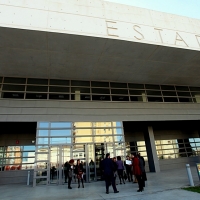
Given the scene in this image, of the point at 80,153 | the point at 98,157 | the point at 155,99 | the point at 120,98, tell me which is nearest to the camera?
the point at 80,153

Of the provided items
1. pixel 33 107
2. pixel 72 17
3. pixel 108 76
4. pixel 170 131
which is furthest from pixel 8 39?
pixel 170 131

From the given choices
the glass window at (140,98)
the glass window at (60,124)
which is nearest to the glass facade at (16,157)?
the glass window at (60,124)

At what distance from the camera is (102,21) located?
10625 mm

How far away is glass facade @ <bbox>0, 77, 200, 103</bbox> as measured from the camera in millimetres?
12906

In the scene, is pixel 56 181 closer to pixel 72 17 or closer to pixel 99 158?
pixel 99 158

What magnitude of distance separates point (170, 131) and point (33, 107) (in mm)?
14270

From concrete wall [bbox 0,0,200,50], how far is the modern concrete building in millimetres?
57

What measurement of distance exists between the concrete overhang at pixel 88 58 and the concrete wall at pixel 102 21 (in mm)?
381

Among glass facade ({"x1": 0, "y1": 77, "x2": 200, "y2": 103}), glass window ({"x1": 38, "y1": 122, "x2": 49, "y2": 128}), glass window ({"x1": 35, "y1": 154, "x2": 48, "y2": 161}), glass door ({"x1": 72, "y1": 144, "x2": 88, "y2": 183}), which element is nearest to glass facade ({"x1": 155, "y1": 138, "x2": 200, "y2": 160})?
glass facade ({"x1": 0, "y1": 77, "x2": 200, "y2": 103})

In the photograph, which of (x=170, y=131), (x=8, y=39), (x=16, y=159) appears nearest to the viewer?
(x=8, y=39)

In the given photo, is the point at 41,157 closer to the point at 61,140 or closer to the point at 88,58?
the point at 61,140

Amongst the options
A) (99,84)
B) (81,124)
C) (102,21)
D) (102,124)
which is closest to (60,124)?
(81,124)

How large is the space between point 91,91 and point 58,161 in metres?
5.82

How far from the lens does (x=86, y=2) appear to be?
10.8 meters
